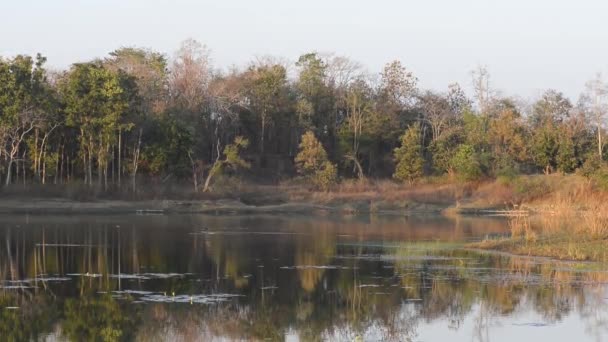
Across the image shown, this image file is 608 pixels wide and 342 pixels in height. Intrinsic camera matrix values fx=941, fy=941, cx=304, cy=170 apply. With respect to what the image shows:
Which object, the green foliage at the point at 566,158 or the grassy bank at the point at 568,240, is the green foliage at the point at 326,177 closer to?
the green foliage at the point at 566,158

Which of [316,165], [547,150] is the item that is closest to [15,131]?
[316,165]

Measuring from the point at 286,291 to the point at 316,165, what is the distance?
46969 mm

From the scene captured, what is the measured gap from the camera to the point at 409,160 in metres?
70.5

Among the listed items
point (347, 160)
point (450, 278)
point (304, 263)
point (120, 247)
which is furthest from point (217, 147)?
point (450, 278)

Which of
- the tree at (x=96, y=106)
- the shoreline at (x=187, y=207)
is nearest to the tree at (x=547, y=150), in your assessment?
the shoreline at (x=187, y=207)

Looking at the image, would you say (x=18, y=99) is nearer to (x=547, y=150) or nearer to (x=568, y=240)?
(x=568, y=240)

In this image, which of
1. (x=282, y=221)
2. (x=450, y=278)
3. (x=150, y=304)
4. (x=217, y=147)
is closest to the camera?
(x=150, y=304)

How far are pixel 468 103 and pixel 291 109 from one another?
18748 millimetres

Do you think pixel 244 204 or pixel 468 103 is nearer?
pixel 244 204

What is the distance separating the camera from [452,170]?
71.6m

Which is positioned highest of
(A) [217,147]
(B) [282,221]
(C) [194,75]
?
(C) [194,75]

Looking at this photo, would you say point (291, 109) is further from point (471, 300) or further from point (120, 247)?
point (471, 300)

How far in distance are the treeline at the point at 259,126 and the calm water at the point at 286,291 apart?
22840mm

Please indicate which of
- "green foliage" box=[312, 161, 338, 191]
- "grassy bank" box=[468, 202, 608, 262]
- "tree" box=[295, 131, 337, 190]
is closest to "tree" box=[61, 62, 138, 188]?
"tree" box=[295, 131, 337, 190]
